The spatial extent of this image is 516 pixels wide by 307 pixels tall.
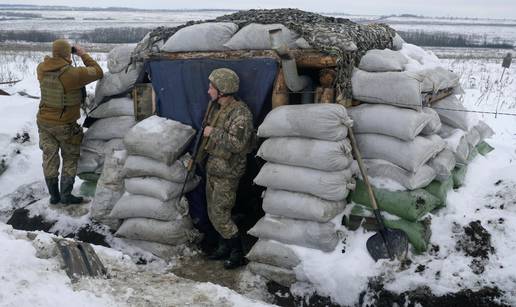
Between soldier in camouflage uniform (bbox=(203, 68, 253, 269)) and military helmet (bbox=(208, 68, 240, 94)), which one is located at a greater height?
military helmet (bbox=(208, 68, 240, 94))

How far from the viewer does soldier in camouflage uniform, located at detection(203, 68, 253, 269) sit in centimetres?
432

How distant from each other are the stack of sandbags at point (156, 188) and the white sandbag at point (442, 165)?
2404 millimetres

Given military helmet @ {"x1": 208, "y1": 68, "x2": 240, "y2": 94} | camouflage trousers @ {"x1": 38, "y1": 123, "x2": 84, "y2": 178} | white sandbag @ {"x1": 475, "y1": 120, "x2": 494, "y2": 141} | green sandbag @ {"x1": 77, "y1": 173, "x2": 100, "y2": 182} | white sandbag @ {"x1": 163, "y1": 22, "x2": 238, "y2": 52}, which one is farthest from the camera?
white sandbag @ {"x1": 475, "y1": 120, "x2": 494, "y2": 141}

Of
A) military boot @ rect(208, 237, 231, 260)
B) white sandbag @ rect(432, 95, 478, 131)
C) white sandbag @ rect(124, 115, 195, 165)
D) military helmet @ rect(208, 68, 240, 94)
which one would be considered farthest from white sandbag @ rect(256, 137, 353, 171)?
white sandbag @ rect(432, 95, 478, 131)

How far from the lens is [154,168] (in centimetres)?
473

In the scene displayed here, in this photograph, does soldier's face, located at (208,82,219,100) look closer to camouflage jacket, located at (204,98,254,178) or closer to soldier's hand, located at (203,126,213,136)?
camouflage jacket, located at (204,98,254,178)

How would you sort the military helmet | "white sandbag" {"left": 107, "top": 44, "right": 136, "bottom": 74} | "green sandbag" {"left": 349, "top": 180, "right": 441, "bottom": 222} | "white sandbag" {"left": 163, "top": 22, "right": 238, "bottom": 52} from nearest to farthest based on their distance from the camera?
"green sandbag" {"left": 349, "top": 180, "right": 441, "bottom": 222} → the military helmet → "white sandbag" {"left": 163, "top": 22, "right": 238, "bottom": 52} → "white sandbag" {"left": 107, "top": 44, "right": 136, "bottom": 74}

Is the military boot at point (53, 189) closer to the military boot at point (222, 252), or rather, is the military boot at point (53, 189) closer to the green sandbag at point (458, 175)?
the military boot at point (222, 252)

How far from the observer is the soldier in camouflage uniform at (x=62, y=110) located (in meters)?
5.12

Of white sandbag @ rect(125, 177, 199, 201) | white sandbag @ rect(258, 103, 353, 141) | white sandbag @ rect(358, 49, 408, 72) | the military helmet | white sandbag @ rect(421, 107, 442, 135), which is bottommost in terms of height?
white sandbag @ rect(125, 177, 199, 201)

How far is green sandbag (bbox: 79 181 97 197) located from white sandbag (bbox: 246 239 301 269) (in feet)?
8.06

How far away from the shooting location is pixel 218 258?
4754mm

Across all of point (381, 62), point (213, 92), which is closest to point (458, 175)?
point (381, 62)

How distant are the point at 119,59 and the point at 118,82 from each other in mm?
302
